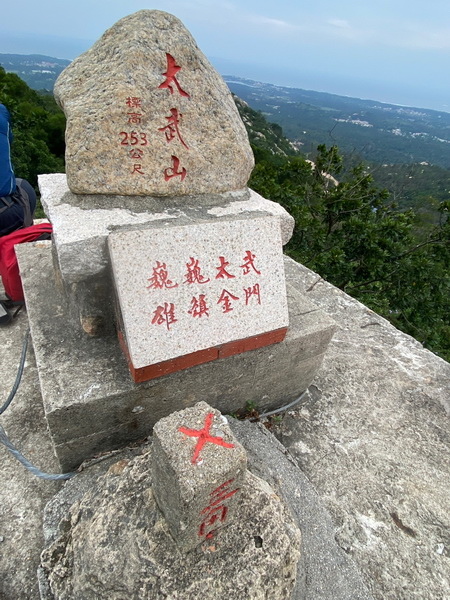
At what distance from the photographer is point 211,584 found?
1.38m

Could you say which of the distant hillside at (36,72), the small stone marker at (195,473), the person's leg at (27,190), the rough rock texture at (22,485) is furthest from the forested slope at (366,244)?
the distant hillside at (36,72)

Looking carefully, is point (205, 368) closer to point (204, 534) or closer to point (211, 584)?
point (204, 534)

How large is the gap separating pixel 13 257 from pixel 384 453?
3.31m

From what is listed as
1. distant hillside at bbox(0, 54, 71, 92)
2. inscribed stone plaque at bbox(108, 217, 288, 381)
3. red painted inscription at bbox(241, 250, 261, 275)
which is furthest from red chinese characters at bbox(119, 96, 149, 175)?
distant hillside at bbox(0, 54, 71, 92)

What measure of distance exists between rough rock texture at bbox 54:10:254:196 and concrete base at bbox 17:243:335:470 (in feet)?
3.05

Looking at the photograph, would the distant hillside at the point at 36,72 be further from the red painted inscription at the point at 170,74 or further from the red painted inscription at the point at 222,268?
the red painted inscription at the point at 222,268

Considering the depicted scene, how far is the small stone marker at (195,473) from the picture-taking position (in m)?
1.29

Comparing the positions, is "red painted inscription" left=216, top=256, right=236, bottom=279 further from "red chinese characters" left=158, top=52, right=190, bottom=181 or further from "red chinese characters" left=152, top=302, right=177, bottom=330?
"red chinese characters" left=158, top=52, right=190, bottom=181

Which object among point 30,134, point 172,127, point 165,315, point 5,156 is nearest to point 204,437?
point 165,315

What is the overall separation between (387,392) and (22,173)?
9863 millimetres

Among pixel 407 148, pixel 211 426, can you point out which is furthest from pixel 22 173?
pixel 407 148

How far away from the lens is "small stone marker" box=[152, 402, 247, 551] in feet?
4.22

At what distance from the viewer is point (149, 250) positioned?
1.92 m

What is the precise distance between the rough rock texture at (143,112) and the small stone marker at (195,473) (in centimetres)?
141
